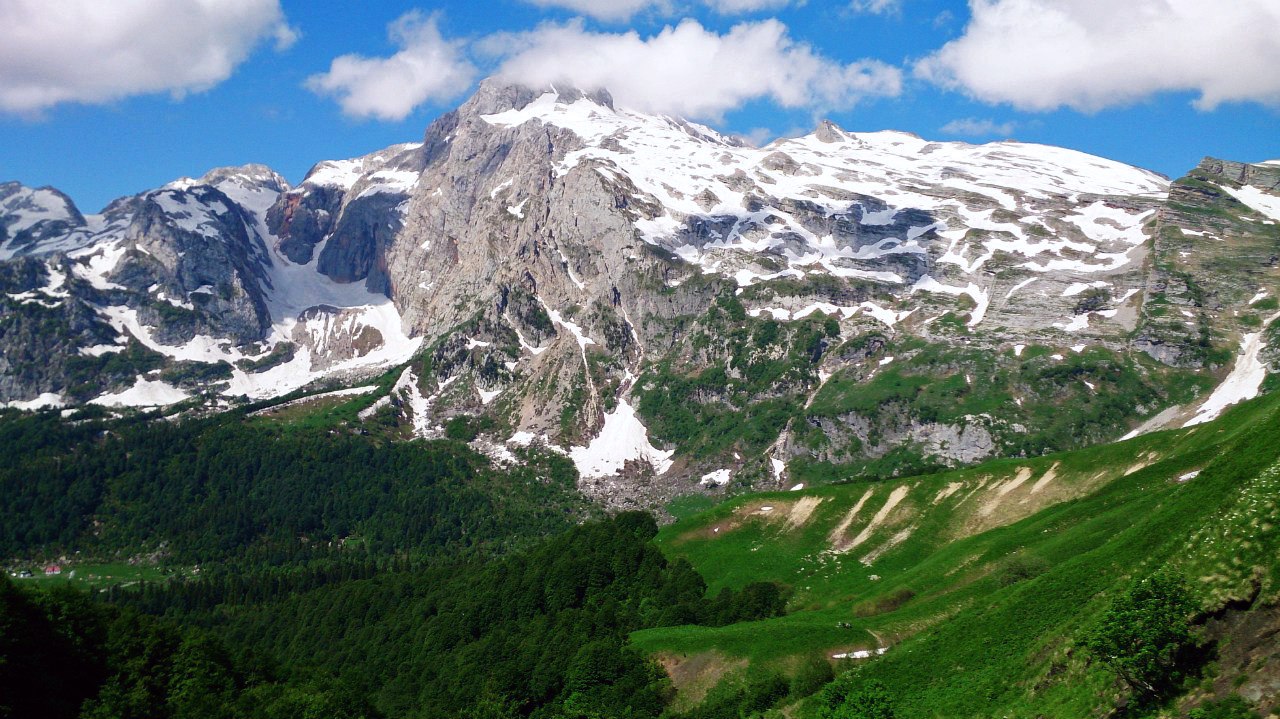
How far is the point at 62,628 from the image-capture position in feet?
269

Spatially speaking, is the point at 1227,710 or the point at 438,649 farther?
the point at 438,649

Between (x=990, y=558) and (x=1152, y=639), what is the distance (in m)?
50.3

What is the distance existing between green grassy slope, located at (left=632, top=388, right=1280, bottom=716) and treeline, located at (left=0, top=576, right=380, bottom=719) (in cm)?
3987

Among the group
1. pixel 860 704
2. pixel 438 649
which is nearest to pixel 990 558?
pixel 860 704

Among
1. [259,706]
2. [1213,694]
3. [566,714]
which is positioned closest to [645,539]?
[566,714]

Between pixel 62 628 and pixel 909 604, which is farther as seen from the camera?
pixel 909 604

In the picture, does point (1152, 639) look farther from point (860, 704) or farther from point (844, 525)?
point (844, 525)

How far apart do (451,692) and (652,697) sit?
43.6 meters

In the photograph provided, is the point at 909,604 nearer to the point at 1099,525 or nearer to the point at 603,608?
the point at 1099,525

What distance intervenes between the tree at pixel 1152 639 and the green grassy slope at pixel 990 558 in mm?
1553

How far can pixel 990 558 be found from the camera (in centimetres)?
9319

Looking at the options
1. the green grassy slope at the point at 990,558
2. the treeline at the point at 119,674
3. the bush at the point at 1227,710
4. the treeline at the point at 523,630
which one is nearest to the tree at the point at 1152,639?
the green grassy slope at the point at 990,558

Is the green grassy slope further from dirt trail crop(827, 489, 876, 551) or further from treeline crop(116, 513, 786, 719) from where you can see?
treeline crop(116, 513, 786, 719)

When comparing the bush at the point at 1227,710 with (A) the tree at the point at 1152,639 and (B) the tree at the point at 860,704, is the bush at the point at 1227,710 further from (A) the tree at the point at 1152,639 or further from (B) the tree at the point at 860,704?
(B) the tree at the point at 860,704
